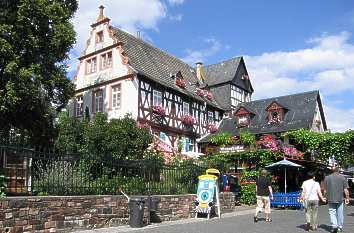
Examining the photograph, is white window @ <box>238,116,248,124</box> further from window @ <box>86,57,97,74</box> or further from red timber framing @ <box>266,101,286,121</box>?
window @ <box>86,57,97,74</box>

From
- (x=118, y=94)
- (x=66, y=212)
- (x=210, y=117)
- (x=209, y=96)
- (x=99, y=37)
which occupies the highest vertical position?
(x=99, y=37)

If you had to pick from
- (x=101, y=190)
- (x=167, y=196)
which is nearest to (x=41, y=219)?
(x=101, y=190)

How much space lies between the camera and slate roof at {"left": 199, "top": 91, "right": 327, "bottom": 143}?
1282 inches

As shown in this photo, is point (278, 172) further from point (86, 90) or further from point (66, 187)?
point (66, 187)

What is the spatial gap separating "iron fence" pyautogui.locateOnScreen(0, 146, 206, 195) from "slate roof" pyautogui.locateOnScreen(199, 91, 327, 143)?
17732 mm

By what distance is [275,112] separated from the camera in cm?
3422

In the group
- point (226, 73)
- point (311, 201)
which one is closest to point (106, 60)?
point (226, 73)

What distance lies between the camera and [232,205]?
61.1 feet

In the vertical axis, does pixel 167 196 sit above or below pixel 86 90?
below

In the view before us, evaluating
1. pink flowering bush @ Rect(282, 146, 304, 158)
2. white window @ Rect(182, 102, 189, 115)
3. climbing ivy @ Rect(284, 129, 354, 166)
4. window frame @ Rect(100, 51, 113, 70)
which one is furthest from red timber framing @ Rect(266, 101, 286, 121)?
window frame @ Rect(100, 51, 113, 70)

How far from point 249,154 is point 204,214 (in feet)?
32.1

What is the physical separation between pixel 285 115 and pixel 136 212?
903 inches

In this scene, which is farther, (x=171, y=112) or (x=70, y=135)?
(x=171, y=112)

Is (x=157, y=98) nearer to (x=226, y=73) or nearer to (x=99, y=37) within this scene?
(x=99, y=37)
